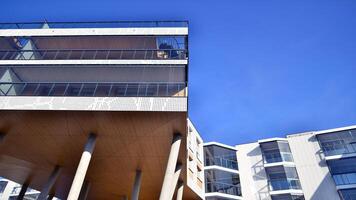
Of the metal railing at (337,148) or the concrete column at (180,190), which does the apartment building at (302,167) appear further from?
the concrete column at (180,190)

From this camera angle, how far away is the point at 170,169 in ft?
38.4

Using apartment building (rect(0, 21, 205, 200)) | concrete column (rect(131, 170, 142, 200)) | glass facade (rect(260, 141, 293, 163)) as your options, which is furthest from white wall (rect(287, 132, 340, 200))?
concrete column (rect(131, 170, 142, 200))

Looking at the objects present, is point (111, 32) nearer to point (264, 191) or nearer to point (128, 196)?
point (128, 196)

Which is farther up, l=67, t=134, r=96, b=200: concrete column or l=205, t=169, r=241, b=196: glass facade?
l=205, t=169, r=241, b=196: glass facade

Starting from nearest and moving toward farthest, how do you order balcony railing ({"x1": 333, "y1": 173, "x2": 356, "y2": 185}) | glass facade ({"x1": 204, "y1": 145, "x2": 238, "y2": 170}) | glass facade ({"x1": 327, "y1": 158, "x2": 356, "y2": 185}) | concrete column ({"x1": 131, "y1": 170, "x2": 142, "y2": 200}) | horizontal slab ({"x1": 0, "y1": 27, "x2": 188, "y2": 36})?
horizontal slab ({"x1": 0, "y1": 27, "x2": 188, "y2": 36}) → concrete column ({"x1": 131, "y1": 170, "x2": 142, "y2": 200}) → balcony railing ({"x1": 333, "y1": 173, "x2": 356, "y2": 185}) → glass facade ({"x1": 327, "y1": 158, "x2": 356, "y2": 185}) → glass facade ({"x1": 204, "y1": 145, "x2": 238, "y2": 170})

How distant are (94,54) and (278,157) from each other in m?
22.5

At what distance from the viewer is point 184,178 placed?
1759cm

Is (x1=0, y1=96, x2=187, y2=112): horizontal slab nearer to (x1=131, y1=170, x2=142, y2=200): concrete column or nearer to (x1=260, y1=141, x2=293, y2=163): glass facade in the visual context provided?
(x1=131, y1=170, x2=142, y2=200): concrete column

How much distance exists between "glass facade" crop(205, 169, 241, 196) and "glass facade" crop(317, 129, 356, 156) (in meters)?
10.3

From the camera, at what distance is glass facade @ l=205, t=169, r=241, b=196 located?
25.0 metres

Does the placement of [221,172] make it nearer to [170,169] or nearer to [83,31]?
[170,169]

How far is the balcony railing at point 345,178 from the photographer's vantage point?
73.3 feet

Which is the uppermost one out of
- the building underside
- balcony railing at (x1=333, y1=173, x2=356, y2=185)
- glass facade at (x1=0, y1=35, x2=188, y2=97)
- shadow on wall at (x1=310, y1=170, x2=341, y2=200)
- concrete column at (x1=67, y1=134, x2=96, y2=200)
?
glass facade at (x1=0, y1=35, x2=188, y2=97)

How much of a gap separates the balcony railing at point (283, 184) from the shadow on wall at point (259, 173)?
651mm
